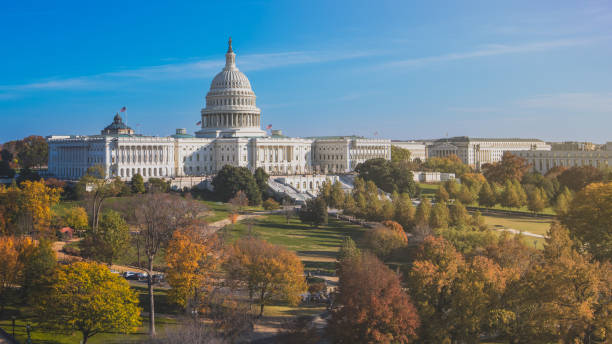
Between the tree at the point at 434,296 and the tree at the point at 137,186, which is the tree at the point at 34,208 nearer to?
the tree at the point at 137,186

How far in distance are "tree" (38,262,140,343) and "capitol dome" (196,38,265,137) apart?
350 ft

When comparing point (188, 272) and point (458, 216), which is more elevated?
point (458, 216)

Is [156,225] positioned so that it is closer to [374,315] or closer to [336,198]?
[374,315]

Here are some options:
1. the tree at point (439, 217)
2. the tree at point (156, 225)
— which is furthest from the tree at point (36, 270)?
the tree at point (439, 217)

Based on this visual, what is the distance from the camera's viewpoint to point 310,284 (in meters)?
51.0

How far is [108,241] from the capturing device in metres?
54.8

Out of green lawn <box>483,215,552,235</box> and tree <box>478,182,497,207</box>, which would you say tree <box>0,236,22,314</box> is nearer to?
green lawn <box>483,215,552,235</box>

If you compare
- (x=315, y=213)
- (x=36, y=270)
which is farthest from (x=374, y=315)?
(x=315, y=213)

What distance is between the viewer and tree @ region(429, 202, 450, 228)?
235 ft

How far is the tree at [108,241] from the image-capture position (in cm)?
5466

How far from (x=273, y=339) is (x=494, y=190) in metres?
Result: 76.5

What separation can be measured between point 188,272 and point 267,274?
5.60 metres

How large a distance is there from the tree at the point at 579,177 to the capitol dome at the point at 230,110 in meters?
71.4

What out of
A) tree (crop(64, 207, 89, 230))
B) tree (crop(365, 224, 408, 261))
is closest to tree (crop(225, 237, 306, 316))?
tree (crop(365, 224, 408, 261))
